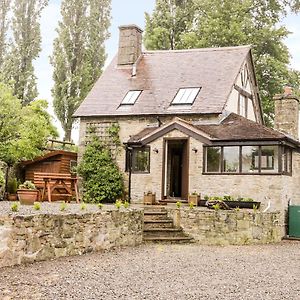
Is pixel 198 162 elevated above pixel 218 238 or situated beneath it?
elevated above

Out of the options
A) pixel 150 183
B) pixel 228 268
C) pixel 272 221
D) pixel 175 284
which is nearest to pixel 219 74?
pixel 150 183

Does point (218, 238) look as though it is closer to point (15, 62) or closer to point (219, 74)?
point (219, 74)

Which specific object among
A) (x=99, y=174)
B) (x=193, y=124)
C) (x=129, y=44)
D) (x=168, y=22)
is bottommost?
(x=99, y=174)

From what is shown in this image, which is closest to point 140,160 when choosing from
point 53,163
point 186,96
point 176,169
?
point 176,169

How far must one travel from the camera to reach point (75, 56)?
37.3 meters

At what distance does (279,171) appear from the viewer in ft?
67.8

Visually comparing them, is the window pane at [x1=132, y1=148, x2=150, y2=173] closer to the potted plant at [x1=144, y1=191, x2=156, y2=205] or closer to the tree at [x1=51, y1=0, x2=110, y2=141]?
the potted plant at [x1=144, y1=191, x2=156, y2=205]

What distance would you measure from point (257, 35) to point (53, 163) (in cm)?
1473

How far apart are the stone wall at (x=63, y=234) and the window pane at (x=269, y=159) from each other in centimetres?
654

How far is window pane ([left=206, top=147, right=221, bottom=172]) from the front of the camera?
71.9ft

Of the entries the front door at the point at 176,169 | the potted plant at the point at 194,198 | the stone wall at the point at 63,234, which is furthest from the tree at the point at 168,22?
the stone wall at the point at 63,234

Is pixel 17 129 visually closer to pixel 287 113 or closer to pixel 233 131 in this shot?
pixel 233 131

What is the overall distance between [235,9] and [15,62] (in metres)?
14.6

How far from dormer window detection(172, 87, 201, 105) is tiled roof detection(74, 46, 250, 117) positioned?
0.66 ft
